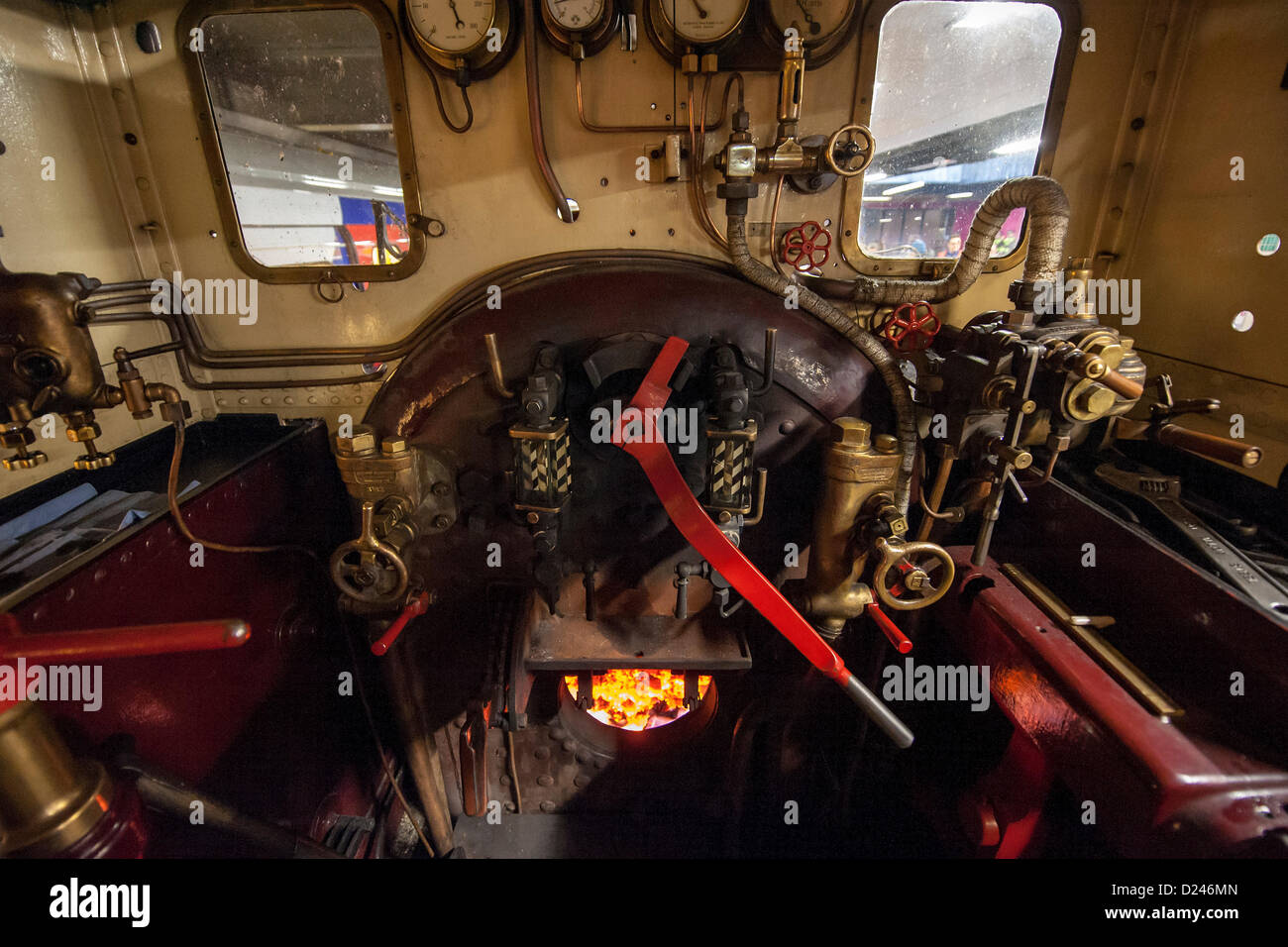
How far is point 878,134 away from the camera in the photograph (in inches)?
61.2

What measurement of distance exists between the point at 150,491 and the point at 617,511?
1.18 meters

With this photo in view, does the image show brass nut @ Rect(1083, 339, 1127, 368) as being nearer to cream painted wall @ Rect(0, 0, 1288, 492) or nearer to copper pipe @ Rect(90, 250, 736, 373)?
cream painted wall @ Rect(0, 0, 1288, 492)

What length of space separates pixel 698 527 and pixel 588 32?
1308mm

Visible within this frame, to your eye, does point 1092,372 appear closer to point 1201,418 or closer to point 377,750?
point 1201,418

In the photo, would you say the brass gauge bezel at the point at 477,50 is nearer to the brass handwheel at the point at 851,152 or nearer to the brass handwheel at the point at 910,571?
the brass handwheel at the point at 851,152

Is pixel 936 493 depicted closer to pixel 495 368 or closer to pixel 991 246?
pixel 991 246

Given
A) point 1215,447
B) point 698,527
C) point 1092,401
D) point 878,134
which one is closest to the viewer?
point 1215,447

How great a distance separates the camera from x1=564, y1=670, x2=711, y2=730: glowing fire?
176 centimetres

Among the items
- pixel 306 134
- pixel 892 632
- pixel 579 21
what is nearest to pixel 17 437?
pixel 306 134

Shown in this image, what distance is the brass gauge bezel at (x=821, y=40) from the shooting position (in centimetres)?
139

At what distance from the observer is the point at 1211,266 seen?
1.40 m

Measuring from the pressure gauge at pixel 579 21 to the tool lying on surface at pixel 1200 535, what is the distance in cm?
171

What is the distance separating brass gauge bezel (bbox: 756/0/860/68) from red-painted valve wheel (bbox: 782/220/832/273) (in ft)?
1.35

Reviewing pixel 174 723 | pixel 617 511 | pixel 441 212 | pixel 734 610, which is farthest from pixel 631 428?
pixel 174 723
